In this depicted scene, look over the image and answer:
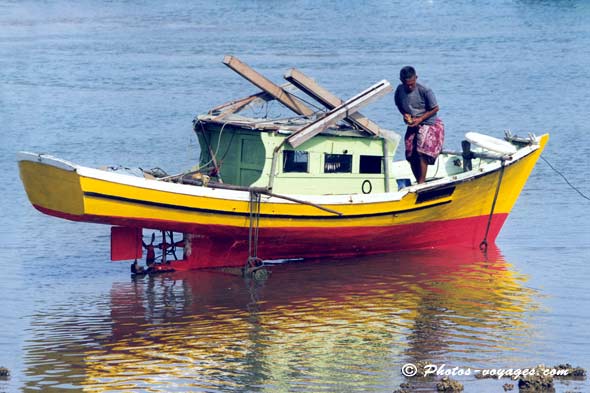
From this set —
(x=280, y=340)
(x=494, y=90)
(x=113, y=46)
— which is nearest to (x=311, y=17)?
(x=113, y=46)

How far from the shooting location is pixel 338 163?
18.8m

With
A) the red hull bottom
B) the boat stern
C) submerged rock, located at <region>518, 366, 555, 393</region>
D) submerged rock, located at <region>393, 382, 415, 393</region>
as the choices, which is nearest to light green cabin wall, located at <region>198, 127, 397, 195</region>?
the red hull bottom

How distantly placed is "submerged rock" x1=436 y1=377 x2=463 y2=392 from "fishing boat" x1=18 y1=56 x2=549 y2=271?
5582 mm

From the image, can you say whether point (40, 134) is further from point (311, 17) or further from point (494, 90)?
point (311, 17)

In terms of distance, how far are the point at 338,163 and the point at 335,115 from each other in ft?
3.17

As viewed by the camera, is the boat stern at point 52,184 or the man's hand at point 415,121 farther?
the man's hand at point 415,121

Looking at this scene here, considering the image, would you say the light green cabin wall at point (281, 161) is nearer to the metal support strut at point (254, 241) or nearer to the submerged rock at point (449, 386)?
the metal support strut at point (254, 241)

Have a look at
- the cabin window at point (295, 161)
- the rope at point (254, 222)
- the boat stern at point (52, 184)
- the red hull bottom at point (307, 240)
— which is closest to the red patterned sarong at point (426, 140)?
the red hull bottom at point (307, 240)

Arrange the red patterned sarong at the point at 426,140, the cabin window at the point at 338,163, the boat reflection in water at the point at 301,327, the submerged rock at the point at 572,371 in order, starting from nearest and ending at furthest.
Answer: the submerged rock at the point at 572,371
the boat reflection in water at the point at 301,327
the cabin window at the point at 338,163
the red patterned sarong at the point at 426,140

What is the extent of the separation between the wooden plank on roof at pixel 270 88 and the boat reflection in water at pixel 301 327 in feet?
8.06

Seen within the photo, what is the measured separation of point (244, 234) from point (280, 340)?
11.1 feet

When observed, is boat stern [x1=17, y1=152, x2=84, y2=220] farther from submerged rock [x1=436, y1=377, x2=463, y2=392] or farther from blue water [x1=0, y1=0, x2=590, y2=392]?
submerged rock [x1=436, y1=377, x2=463, y2=392]

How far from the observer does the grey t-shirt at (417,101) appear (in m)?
19.0

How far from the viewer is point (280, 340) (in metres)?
15.0
